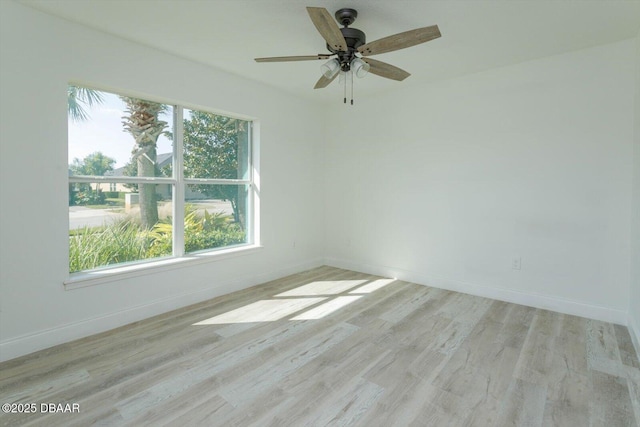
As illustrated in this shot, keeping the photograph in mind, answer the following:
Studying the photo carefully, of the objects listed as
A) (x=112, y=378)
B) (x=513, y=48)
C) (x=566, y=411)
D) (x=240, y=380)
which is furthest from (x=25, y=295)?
(x=513, y=48)

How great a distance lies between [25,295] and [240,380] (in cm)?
177

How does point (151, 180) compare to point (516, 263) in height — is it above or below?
above

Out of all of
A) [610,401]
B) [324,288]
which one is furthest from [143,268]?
[610,401]

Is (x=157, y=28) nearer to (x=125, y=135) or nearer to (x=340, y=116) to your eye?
(x=125, y=135)

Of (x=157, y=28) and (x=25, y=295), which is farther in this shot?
(x=157, y=28)

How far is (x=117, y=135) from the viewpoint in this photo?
118 inches

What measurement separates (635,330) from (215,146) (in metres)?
4.27

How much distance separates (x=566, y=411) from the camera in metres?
1.82

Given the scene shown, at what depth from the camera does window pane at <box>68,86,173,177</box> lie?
2.77m

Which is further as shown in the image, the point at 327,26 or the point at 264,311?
the point at 264,311

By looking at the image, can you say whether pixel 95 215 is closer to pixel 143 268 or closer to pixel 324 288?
pixel 143 268

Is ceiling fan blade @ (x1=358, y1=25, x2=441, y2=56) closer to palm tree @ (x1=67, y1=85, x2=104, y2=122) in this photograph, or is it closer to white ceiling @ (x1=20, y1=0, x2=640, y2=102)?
white ceiling @ (x1=20, y1=0, x2=640, y2=102)

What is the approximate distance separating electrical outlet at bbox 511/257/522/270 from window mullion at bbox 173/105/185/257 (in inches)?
140

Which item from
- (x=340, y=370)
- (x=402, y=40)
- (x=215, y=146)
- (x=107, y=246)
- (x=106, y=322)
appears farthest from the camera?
(x=215, y=146)
